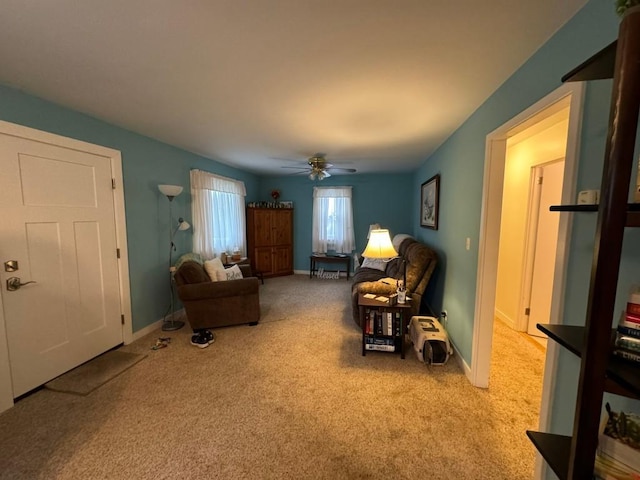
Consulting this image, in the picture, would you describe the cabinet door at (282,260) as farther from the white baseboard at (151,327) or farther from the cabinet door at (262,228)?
the white baseboard at (151,327)

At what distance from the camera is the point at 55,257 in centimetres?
218

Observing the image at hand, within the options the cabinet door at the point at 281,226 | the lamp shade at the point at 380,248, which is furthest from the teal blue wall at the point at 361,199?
the lamp shade at the point at 380,248

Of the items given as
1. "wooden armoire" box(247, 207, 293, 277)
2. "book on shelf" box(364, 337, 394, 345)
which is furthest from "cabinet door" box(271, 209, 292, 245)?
"book on shelf" box(364, 337, 394, 345)

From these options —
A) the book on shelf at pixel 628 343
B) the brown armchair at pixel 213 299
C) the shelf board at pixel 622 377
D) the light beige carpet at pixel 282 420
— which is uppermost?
the book on shelf at pixel 628 343

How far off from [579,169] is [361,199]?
4722 mm

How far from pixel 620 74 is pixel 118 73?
2416 millimetres

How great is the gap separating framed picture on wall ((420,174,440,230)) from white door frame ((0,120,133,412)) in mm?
3684

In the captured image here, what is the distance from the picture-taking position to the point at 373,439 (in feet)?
5.36

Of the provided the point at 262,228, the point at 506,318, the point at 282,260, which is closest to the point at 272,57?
the point at 506,318

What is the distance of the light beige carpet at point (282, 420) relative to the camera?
1460 mm

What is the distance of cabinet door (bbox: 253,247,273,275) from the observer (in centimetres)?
548

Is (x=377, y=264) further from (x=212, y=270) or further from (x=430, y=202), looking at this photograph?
(x=212, y=270)

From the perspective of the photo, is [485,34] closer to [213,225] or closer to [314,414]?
[314,414]

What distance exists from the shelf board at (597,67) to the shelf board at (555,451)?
3.99ft
